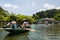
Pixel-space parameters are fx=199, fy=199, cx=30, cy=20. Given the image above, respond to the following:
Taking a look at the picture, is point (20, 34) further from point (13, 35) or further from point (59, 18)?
point (59, 18)

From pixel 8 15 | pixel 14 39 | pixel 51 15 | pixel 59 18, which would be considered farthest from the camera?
pixel 51 15

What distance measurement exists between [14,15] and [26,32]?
5143 centimetres

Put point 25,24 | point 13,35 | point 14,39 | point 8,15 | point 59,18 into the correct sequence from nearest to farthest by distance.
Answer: point 14,39
point 13,35
point 25,24
point 8,15
point 59,18

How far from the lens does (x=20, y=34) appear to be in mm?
24484

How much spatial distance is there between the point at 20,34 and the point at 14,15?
53232 millimetres

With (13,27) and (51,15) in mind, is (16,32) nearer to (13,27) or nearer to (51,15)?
(13,27)

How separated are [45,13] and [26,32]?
11789 centimetres

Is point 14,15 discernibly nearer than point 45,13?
Yes

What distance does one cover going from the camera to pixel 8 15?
77.0 metres

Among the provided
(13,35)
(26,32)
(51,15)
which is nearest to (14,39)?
(13,35)

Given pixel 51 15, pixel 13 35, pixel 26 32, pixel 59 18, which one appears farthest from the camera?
pixel 51 15

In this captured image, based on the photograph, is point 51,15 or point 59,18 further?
point 51,15

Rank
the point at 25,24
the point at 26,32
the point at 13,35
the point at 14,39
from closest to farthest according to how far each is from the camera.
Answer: the point at 14,39
the point at 13,35
the point at 26,32
the point at 25,24

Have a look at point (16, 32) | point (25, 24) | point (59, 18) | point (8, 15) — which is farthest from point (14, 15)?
point (16, 32)
